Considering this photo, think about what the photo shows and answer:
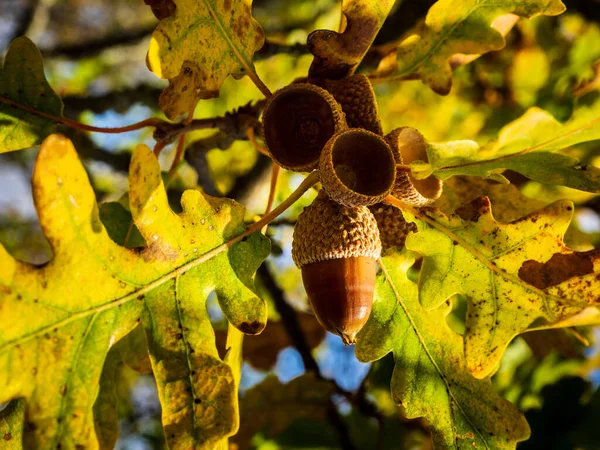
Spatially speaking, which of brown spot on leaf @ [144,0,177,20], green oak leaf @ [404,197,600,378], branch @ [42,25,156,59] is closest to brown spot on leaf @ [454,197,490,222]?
green oak leaf @ [404,197,600,378]

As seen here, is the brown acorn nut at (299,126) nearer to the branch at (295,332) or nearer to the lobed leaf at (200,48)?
the lobed leaf at (200,48)

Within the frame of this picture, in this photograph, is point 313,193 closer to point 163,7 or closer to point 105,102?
point 105,102

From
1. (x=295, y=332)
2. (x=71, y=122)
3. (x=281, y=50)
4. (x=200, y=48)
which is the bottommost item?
(x=295, y=332)

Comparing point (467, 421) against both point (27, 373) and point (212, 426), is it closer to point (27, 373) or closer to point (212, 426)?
point (212, 426)

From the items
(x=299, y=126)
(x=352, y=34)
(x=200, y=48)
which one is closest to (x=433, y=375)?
(x=299, y=126)

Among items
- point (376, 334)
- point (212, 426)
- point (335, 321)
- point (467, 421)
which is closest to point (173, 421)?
point (212, 426)

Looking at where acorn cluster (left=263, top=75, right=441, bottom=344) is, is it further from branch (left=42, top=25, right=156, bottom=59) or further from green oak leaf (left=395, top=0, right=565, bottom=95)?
branch (left=42, top=25, right=156, bottom=59)
